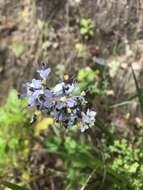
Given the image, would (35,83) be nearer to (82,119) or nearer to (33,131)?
(82,119)

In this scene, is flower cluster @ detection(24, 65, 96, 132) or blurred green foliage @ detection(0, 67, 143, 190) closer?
flower cluster @ detection(24, 65, 96, 132)

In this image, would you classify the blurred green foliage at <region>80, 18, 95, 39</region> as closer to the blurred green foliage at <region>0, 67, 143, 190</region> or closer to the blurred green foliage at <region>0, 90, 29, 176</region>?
the blurred green foliage at <region>0, 67, 143, 190</region>

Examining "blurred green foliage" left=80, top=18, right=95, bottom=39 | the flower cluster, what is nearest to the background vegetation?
"blurred green foliage" left=80, top=18, right=95, bottom=39

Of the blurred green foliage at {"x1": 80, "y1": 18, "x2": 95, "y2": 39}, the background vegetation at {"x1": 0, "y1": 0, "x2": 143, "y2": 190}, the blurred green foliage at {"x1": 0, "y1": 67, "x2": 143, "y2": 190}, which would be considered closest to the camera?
the blurred green foliage at {"x1": 0, "y1": 67, "x2": 143, "y2": 190}

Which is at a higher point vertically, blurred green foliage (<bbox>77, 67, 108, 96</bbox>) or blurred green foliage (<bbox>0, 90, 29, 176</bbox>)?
blurred green foliage (<bbox>77, 67, 108, 96</bbox>)

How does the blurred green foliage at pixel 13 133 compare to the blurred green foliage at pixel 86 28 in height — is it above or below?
below

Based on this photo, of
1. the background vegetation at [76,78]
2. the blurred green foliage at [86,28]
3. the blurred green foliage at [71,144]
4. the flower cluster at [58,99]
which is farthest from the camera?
the blurred green foliage at [86,28]

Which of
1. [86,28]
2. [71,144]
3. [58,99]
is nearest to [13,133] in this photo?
[71,144]

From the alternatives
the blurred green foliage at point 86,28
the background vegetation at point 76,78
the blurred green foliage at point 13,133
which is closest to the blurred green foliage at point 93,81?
the background vegetation at point 76,78

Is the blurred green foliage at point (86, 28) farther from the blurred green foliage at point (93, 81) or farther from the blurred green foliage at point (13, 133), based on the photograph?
the blurred green foliage at point (13, 133)

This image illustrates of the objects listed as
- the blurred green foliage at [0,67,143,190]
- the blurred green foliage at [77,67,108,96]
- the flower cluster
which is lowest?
the flower cluster
